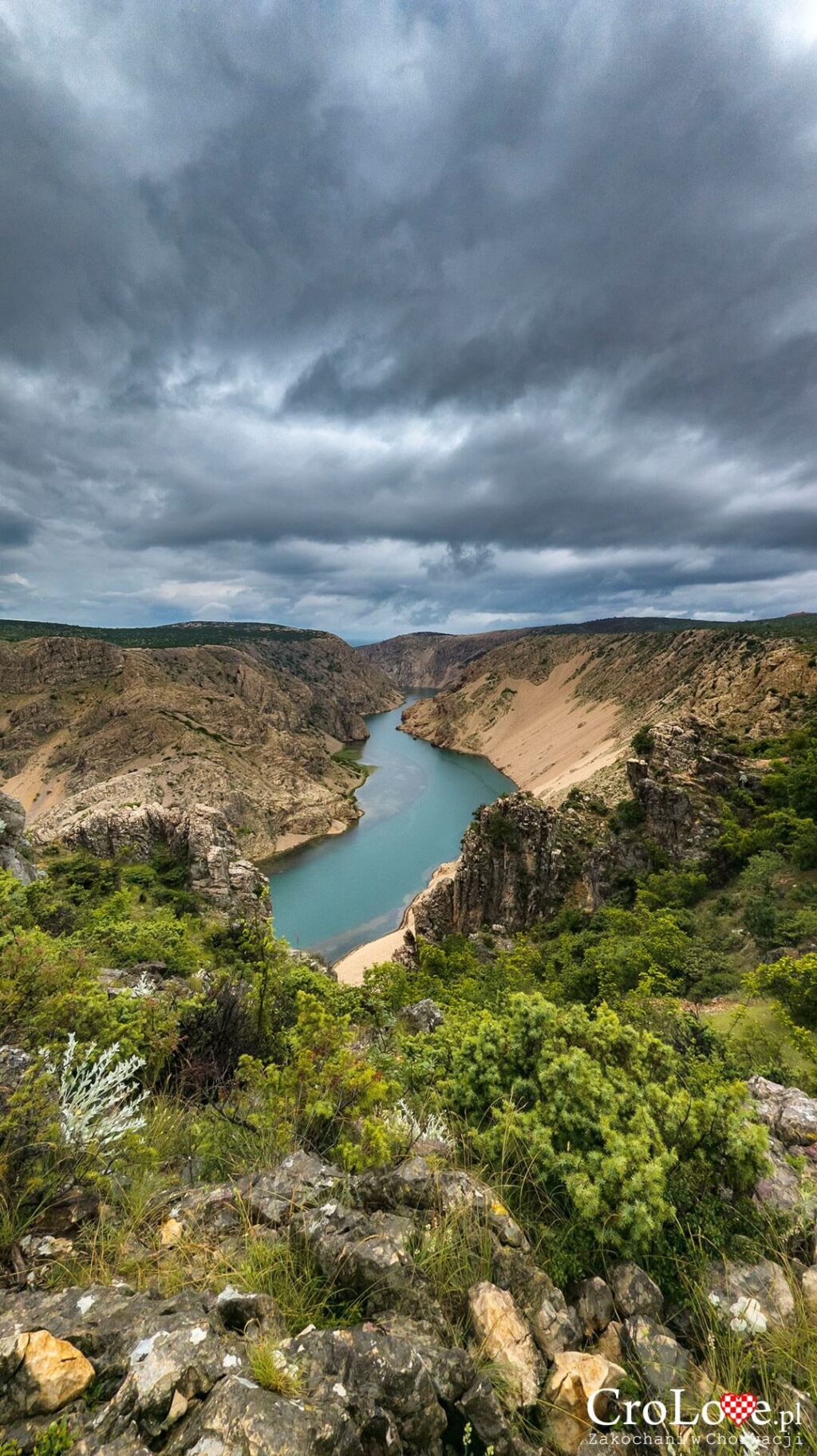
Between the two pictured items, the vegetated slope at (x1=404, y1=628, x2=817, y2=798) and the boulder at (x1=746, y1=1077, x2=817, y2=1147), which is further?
the vegetated slope at (x1=404, y1=628, x2=817, y2=798)

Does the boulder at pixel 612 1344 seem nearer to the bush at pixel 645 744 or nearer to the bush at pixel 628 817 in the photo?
the bush at pixel 628 817

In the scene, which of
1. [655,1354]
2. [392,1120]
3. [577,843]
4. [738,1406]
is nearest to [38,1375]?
[392,1120]

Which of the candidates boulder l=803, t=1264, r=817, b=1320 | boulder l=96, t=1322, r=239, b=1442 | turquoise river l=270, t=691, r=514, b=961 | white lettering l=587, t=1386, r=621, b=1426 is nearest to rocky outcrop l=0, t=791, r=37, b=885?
boulder l=96, t=1322, r=239, b=1442

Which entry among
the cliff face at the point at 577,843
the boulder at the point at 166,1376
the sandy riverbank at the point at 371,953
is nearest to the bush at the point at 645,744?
the cliff face at the point at 577,843

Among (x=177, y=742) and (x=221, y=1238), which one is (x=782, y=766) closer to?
(x=221, y=1238)

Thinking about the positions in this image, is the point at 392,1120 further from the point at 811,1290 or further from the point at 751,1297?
the point at 811,1290

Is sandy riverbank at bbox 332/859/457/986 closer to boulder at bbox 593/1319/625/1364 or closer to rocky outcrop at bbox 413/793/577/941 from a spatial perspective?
rocky outcrop at bbox 413/793/577/941
